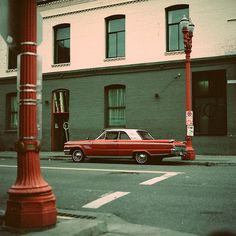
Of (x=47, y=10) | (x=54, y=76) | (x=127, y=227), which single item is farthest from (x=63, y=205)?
(x=47, y=10)

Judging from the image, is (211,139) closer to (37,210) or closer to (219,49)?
(219,49)

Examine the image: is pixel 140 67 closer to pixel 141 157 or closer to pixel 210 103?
pixel 210 103

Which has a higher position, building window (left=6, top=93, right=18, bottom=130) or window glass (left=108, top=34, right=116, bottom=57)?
window glass (left=108, top=34, right=116, bottom=57)

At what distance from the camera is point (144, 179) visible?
12.9 m

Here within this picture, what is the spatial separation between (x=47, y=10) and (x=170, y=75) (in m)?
9.72

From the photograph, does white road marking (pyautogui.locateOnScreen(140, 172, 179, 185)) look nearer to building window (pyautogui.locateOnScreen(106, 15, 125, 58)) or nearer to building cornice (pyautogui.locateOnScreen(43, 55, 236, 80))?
building cornice (pyautogui.locateOnScreen(43, 55, 236, 80))

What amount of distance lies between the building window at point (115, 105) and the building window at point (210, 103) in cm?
432

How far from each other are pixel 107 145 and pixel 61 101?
8.93 m

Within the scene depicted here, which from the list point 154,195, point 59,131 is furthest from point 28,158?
point 59,131

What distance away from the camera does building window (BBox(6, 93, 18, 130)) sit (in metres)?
28.8

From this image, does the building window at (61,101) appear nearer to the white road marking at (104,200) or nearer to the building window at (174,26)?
the building window at (174,26)

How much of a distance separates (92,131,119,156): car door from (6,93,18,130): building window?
11.2m

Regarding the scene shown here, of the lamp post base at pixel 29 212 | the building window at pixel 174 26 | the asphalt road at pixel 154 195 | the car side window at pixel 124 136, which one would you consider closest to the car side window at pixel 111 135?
the car side window at pixel 124 136

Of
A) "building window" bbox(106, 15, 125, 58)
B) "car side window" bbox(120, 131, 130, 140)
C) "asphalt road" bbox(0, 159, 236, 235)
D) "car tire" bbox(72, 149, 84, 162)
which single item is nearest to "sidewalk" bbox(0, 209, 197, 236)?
"asphalt road" bbox(0, 159, 236, 235)
